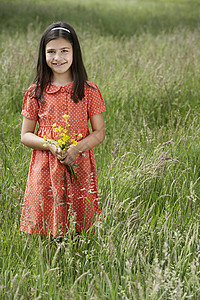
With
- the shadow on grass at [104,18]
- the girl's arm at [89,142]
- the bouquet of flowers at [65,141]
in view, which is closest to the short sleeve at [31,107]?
the bouquet of flowers at [65,141]

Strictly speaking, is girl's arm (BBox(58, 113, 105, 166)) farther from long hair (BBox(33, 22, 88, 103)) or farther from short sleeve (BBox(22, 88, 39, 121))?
short sleeve (BBox(22, 88, 39, 121))

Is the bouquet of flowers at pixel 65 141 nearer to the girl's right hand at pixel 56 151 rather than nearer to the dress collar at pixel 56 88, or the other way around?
the girl's right hand at pixel 56 151

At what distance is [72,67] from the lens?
2.18m

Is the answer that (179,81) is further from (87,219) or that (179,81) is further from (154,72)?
(87,219)

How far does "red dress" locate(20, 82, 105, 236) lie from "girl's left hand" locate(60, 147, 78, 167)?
0.10 meters

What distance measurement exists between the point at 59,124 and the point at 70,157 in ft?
0.72

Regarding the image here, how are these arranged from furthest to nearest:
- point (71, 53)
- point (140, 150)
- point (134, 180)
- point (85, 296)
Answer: point (140, 150) < point (134, 180) < point (71, 53) < point (85, 296)

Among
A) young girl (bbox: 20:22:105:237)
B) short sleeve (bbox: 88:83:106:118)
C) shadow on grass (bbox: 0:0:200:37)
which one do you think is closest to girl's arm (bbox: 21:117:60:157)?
young girl (bbox: 20:22:105:237)

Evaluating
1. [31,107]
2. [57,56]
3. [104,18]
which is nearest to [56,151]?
[31,107]

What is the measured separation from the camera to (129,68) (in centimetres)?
511

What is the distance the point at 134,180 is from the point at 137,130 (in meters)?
1.06

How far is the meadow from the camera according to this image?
5.39 feet

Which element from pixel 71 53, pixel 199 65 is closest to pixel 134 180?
pixel 71 53

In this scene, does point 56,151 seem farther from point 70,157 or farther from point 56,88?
point 56,88
